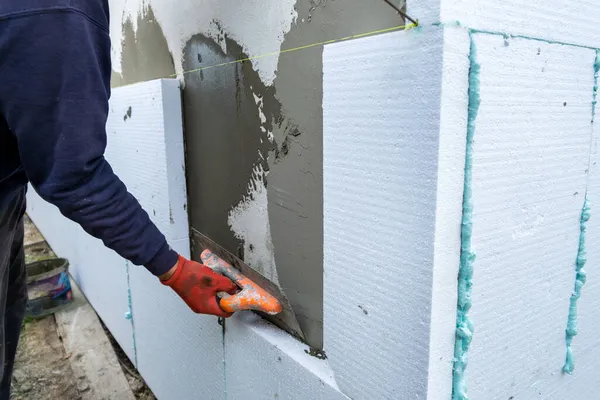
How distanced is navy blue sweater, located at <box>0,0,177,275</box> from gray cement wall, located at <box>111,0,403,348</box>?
392 millimetres

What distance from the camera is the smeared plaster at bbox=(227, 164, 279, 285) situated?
1.37 meters

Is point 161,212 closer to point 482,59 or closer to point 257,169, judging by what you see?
point 257,169

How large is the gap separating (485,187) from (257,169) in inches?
28.9

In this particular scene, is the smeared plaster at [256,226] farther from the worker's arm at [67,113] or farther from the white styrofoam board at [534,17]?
the white styrofoam board at [534,17]

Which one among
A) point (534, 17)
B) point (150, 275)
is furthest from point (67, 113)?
point (150, 275)

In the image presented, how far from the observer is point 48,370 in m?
2.91

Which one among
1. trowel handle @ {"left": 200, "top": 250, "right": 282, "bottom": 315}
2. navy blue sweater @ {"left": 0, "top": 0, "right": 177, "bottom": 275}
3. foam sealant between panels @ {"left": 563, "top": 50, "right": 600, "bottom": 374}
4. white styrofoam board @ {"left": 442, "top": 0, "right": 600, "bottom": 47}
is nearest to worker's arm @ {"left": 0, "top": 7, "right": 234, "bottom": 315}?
navy blue sweater @ {"left": 0, "top": 0, "right": 177, "bottom": 275}

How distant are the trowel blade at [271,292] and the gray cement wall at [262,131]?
0.03 metres

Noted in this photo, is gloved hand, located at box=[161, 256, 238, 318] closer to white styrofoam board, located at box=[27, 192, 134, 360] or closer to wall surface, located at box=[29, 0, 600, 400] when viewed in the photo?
wall surface, located at box=[29, 0, 600, 400]

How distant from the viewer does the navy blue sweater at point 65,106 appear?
0.95 m

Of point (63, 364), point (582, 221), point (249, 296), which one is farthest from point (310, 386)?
point (63, 364)

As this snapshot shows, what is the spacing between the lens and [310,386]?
3.83 feet

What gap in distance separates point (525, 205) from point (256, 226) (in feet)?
2.66

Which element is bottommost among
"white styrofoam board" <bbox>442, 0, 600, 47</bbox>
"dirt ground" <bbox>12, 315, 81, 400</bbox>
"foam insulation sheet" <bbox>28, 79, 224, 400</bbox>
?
"dirt ground" <bbox>12, 315, 81, 400</bbox>
